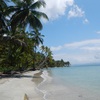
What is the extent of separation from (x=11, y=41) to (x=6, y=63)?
12663mm

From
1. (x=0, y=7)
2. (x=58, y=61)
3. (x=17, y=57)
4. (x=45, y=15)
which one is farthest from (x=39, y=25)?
(x=58, y=61)

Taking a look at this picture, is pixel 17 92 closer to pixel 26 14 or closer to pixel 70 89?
pixel 70 89

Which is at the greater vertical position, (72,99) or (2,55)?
(2,55)

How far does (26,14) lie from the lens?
29.6 meters

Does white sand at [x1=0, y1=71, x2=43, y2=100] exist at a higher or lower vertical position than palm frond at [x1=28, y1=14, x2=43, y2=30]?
lower

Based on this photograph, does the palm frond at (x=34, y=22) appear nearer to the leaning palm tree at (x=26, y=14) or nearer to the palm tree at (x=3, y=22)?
the leaning palm tree at (x=26, y=14)

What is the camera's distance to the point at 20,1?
3066 centimetres

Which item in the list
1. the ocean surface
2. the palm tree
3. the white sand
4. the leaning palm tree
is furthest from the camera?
the leaning palm tree

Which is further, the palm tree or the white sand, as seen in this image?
the palm tree

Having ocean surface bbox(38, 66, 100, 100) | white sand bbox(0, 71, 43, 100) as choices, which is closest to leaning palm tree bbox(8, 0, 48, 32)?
ocean surface bbox(38, 66, 100, 100)

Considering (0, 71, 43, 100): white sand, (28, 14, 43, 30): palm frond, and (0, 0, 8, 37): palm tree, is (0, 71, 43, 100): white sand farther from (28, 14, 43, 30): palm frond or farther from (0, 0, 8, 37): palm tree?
(28, 14, 43, 30): palm frond

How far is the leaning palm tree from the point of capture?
1145 inches

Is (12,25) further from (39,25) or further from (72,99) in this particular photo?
(72,99)

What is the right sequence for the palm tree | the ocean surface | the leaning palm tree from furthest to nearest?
the leaning palm tree
the palm tree
the ocean surface
